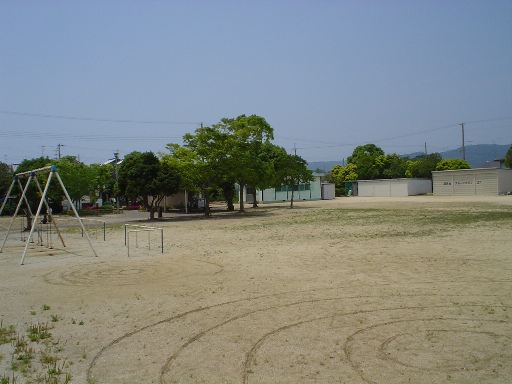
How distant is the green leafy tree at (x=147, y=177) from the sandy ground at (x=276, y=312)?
15.1 m

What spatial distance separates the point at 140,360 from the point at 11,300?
4854 mm

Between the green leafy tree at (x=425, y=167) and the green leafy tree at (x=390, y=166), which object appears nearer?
the green leafy tree at (x=425, y=167)

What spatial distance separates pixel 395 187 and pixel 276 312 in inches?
2283

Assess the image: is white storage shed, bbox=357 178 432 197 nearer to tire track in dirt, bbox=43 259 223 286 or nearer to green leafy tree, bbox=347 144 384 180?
green leafy tree, bbox=347 144 384 180

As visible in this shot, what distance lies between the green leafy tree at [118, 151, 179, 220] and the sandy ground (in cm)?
1507

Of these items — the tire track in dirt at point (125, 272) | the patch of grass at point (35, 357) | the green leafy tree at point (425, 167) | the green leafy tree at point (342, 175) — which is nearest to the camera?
the patch of grass at point (35, 357)

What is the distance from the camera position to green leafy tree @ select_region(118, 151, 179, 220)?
98.3ft

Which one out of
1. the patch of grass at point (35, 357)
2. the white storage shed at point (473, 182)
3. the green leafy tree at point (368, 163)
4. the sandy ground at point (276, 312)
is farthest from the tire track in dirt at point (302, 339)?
the green leafy tree at point (368, 163)

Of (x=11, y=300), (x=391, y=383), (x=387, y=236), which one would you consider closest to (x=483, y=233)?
(x=387, y=236)

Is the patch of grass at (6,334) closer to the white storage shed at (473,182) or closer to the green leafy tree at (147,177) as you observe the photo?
the green leafy tree at (147,177)

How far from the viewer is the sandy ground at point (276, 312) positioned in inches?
208

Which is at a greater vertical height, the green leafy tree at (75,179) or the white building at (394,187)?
the green leafy tree at (75,179)

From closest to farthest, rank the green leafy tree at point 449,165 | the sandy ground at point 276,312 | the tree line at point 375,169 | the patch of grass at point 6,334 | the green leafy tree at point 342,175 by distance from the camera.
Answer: the sandy ground at point 276,312
the patch of grass at point 6,334
the green leafy tree at point 449,165
the tree line at point 375,169
the green leafy tree at point 342,175

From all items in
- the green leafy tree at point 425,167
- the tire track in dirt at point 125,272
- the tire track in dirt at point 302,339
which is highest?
the green leafy tree at point 425,167
